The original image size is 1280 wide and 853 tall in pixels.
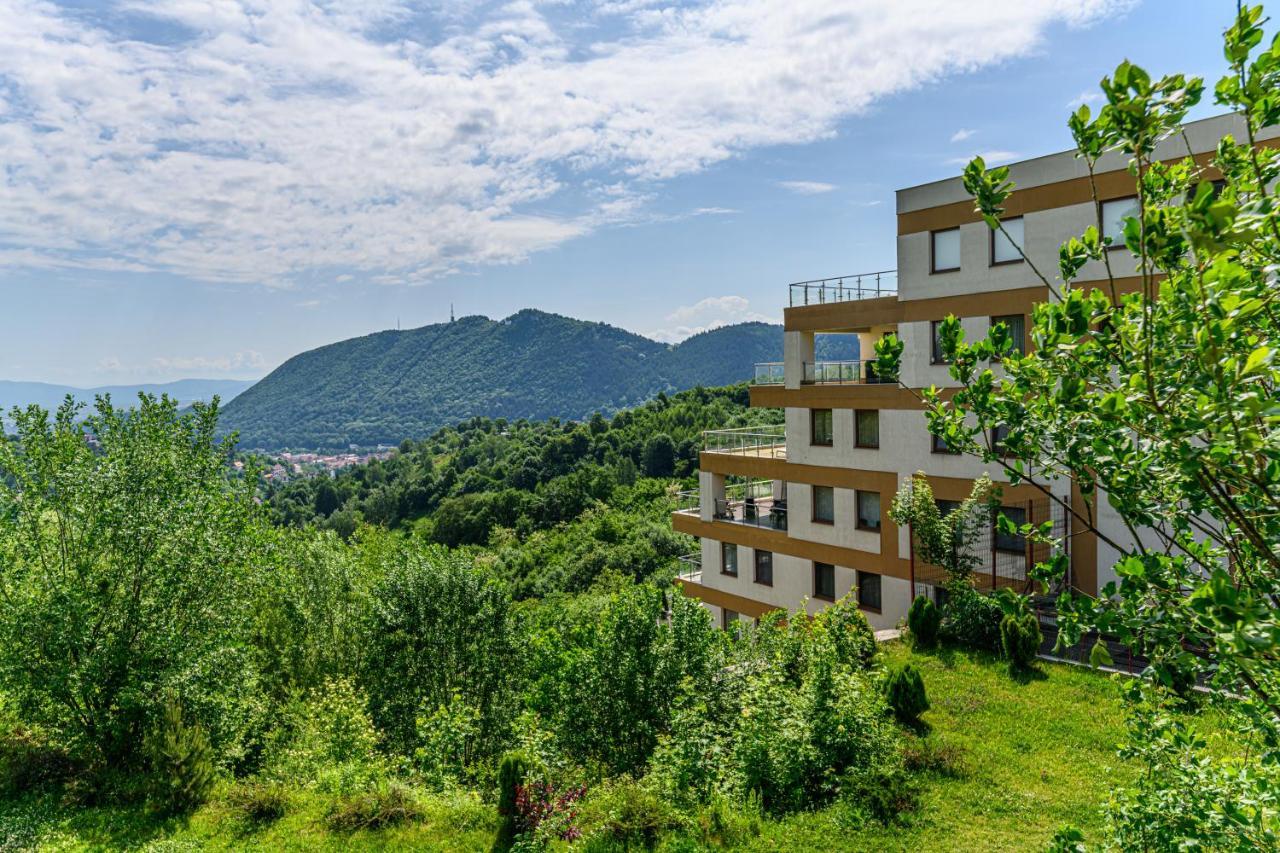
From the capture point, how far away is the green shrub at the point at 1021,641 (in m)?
16.2

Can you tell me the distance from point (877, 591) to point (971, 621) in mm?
5795

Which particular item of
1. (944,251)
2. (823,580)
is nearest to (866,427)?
(823,580)

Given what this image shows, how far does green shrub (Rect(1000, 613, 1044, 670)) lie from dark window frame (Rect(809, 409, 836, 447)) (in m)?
9.26

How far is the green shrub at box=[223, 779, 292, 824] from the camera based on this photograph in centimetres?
1312

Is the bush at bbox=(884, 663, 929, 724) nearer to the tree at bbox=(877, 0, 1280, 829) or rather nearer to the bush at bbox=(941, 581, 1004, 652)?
the bush at bbox=(941, 581, 1004, 652)

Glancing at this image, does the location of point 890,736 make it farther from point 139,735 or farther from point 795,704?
point 139,735

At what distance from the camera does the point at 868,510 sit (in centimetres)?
2417

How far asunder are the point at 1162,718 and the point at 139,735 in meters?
17.5

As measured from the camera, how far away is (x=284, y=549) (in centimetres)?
2548

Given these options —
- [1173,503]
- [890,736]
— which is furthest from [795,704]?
[1173,503]

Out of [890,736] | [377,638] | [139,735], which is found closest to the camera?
[890,736]

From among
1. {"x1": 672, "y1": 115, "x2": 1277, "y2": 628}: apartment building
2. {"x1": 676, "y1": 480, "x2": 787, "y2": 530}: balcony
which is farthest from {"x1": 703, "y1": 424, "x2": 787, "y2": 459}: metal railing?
{"x1": 676, "y1": 480, "x2": 787, "y2": 530}: balcony

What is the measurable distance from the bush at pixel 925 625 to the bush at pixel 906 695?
14.4 feet

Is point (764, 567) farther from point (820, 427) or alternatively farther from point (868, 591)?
point (820, 427)
